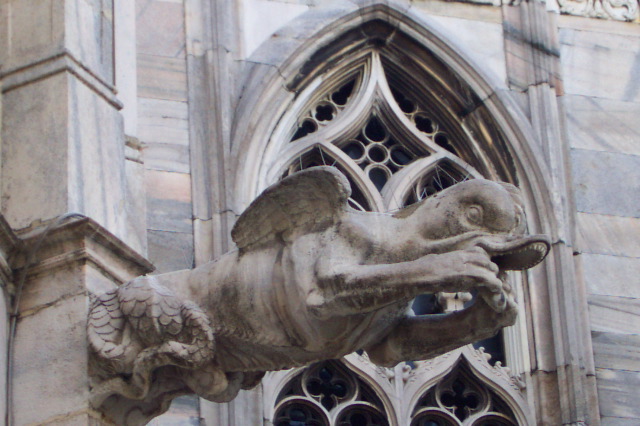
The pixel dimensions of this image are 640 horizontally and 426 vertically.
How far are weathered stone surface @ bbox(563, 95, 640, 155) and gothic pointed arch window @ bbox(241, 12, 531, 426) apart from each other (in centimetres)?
56

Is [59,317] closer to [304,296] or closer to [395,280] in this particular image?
[304,296]

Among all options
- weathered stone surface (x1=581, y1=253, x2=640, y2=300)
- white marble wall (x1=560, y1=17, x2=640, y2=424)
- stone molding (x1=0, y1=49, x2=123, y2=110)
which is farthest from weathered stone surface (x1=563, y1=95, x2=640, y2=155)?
stone molding (x1=0, y1=49, x2=123, y2=110)

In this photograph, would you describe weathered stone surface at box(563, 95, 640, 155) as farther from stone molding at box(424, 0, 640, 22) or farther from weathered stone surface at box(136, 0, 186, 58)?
weathered stone surface at box(136, 0, 186, 58)

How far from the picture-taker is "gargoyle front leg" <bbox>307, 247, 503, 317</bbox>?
659 centimetres

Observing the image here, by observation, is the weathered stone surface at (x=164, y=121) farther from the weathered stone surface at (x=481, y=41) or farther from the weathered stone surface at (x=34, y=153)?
the weathered stone surface at (x=34, y=153)

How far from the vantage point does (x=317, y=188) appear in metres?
6.90

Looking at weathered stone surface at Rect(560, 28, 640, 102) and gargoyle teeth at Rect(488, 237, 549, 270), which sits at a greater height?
weathered stone surface at Rect(560, 28, 640, 102)

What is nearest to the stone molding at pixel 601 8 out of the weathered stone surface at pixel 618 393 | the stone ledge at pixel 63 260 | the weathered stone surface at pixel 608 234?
the weathered stone surface at pixel 608 234

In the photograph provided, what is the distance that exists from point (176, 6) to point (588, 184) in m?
2.57

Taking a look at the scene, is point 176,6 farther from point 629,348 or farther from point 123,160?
point 123,160

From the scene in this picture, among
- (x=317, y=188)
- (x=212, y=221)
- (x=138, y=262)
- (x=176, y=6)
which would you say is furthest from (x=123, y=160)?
A: (x=176, y=6)

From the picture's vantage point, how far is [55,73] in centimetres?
749

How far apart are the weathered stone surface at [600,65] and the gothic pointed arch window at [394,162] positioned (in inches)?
29.1

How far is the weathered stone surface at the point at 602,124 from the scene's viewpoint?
13016 mm
